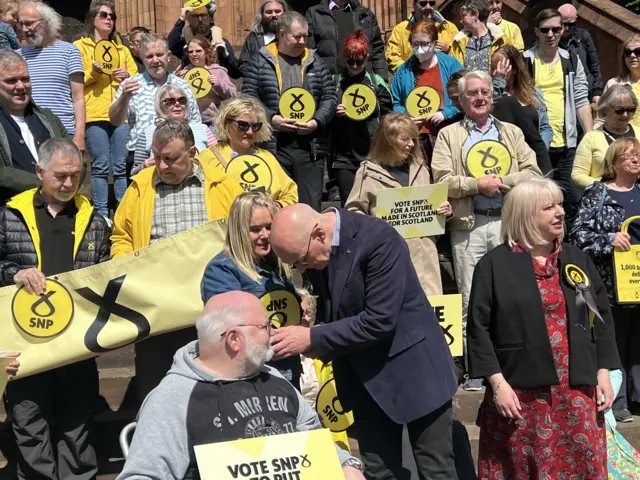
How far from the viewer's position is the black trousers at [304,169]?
891 cm

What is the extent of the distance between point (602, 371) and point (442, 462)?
1104 mm

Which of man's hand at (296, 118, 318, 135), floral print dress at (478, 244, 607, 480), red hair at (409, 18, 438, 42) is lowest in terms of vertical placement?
floral print dress at (478, 244, 607, 480)

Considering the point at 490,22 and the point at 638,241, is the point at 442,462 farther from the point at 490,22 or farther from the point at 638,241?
the point at 490,22

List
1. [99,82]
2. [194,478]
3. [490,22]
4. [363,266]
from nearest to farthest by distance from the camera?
[194,478] < [363,266] < [99,82] < [490,22]

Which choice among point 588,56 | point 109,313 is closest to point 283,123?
point 109,313

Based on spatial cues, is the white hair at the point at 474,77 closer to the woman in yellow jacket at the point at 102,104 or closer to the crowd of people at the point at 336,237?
the crowd of people at the point at 336,237

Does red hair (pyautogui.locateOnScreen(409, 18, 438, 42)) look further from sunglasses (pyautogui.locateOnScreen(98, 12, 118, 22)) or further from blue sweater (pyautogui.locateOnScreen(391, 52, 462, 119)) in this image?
sunglasses (pyautogui.locateOnScreen(98, 12, 118, 22))

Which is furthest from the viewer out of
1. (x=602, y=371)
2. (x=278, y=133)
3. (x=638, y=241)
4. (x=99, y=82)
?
(x=99, y=82)

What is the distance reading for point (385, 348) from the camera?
503 centimetres

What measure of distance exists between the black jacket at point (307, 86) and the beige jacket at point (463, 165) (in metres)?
1.40

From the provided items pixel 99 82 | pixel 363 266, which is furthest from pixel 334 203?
pixel 363 266

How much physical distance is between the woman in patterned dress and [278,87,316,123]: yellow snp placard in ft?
11.6

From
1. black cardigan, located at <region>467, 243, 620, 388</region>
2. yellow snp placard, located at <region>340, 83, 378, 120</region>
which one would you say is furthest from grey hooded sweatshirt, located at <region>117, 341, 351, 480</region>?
yellow snp placard, located at <region>340, 83, 378, 120</region>

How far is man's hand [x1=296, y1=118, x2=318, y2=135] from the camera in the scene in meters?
8.78
